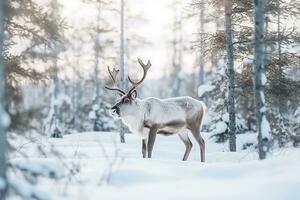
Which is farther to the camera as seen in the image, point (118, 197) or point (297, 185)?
point (297, 185)

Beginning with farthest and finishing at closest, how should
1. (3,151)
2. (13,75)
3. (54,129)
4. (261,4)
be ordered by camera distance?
(54,129) < (13,75) < (261,4) < (3,151)

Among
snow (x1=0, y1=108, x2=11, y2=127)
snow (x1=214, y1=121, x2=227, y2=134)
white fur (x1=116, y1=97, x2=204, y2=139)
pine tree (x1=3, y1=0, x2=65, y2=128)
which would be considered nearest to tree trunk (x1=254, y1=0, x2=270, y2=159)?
pine tree (x1=3, y1=0, x2=65, y2=128)

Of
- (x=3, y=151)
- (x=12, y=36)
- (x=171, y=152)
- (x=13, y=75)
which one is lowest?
(x=171, y=152)

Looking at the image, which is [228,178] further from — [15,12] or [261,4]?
[15,12]

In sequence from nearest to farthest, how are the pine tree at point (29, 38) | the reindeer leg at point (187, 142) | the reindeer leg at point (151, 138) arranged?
the pine tree at point (29, 38) → the reindeer leg at point (151, 138) → the reindeer leg at point (187, 142)

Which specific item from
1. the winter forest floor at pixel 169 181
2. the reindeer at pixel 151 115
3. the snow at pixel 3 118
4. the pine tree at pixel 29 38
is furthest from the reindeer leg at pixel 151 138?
the snow at pixel 3 118

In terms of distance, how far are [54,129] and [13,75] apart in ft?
49.1

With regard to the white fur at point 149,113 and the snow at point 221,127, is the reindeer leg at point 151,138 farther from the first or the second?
the snow at point 221,127

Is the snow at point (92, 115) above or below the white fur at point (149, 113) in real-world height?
below

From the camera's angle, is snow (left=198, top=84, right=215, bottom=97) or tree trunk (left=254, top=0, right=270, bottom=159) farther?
snow (left=198, top=84, right=215, bottom=97)

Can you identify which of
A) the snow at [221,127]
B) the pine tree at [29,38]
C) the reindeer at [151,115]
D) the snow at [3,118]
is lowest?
the snow at [221,127]

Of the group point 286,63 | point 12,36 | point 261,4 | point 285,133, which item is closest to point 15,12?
point 12,36

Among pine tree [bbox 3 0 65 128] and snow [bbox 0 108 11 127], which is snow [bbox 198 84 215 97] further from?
snow [bbox 0 108 11 127]

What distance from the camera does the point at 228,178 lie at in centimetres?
734
